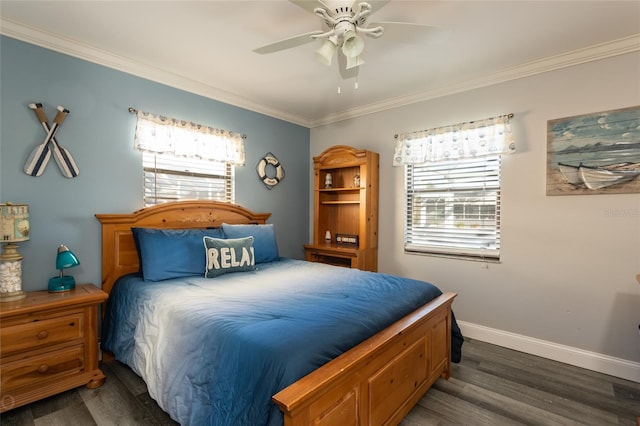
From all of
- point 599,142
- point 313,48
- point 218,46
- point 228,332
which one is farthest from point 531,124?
point 228,332

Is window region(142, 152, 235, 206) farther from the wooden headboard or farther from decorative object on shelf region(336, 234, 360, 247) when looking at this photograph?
decorative object on shelf region(336, 234, 360, 247)

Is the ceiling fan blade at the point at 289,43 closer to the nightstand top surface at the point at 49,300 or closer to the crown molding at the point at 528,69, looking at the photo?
the crown molding at the point at 528,69

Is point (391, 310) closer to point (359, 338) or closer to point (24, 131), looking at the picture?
point (359, 338)

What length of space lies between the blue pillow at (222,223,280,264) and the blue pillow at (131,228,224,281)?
0.41 metres

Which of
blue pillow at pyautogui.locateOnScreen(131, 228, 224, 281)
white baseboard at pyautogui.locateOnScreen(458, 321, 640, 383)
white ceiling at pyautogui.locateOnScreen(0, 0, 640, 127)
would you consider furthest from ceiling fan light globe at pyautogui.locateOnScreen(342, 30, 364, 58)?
white baseboard at pyautogui.locateOnScreen(458, 321, 640, 383)

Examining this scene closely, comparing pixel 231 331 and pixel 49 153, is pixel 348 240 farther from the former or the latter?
pixel 49 153

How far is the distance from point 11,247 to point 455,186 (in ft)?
12.2

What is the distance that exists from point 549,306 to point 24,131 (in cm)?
443

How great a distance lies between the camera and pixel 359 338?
1.58m

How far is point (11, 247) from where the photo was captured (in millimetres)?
2076

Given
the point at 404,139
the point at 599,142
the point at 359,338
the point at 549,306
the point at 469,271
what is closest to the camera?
the point at 359,338

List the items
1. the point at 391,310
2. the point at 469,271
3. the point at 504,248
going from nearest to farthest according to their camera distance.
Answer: the point at 391,310 → the point at 504,248 → the point at 469,271

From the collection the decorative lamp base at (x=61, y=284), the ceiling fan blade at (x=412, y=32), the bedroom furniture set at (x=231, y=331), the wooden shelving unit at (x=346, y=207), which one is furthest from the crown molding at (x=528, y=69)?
the decorative lamp base at (x=61, y=284)

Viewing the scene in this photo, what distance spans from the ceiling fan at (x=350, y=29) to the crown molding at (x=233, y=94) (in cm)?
151
